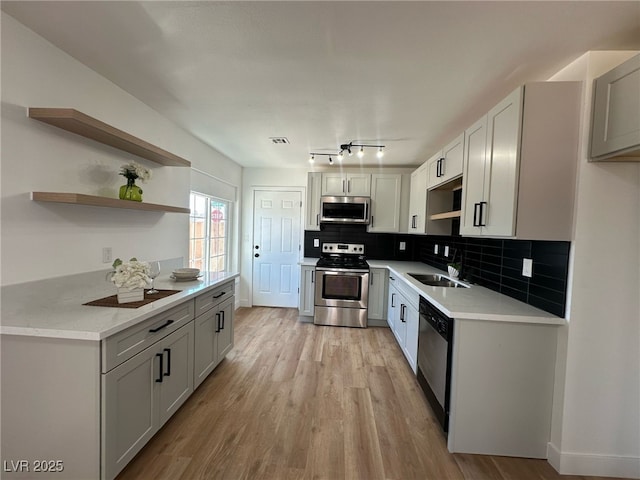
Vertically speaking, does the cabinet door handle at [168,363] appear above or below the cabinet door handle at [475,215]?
below

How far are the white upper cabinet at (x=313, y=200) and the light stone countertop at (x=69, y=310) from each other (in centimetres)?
242

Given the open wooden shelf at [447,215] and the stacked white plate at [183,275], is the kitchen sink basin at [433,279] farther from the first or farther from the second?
the stacked white plate at [183,275]

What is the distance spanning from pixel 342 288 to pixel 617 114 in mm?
3072

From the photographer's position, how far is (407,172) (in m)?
4.36

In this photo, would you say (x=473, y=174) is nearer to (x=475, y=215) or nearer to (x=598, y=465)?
(x=475, y=215)

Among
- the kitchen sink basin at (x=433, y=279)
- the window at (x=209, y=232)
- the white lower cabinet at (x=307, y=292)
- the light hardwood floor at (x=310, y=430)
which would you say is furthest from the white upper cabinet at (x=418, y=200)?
the window at (x=209, y=232)

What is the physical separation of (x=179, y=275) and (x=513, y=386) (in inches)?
100

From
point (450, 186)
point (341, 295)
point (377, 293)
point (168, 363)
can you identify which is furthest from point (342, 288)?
point (168, 363)

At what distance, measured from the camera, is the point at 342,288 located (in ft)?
13.0

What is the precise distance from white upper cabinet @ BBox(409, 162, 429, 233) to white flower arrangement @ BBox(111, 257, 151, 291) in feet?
9.53

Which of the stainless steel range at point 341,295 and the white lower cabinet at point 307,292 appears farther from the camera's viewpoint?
the white lower cabinet at point 307,292

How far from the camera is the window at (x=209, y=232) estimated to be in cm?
357

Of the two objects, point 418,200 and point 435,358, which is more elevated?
point 418,200

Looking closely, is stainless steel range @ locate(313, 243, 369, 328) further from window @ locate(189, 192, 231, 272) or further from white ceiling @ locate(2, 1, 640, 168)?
white ceiling @ locate(2, 1, 640, 168)
